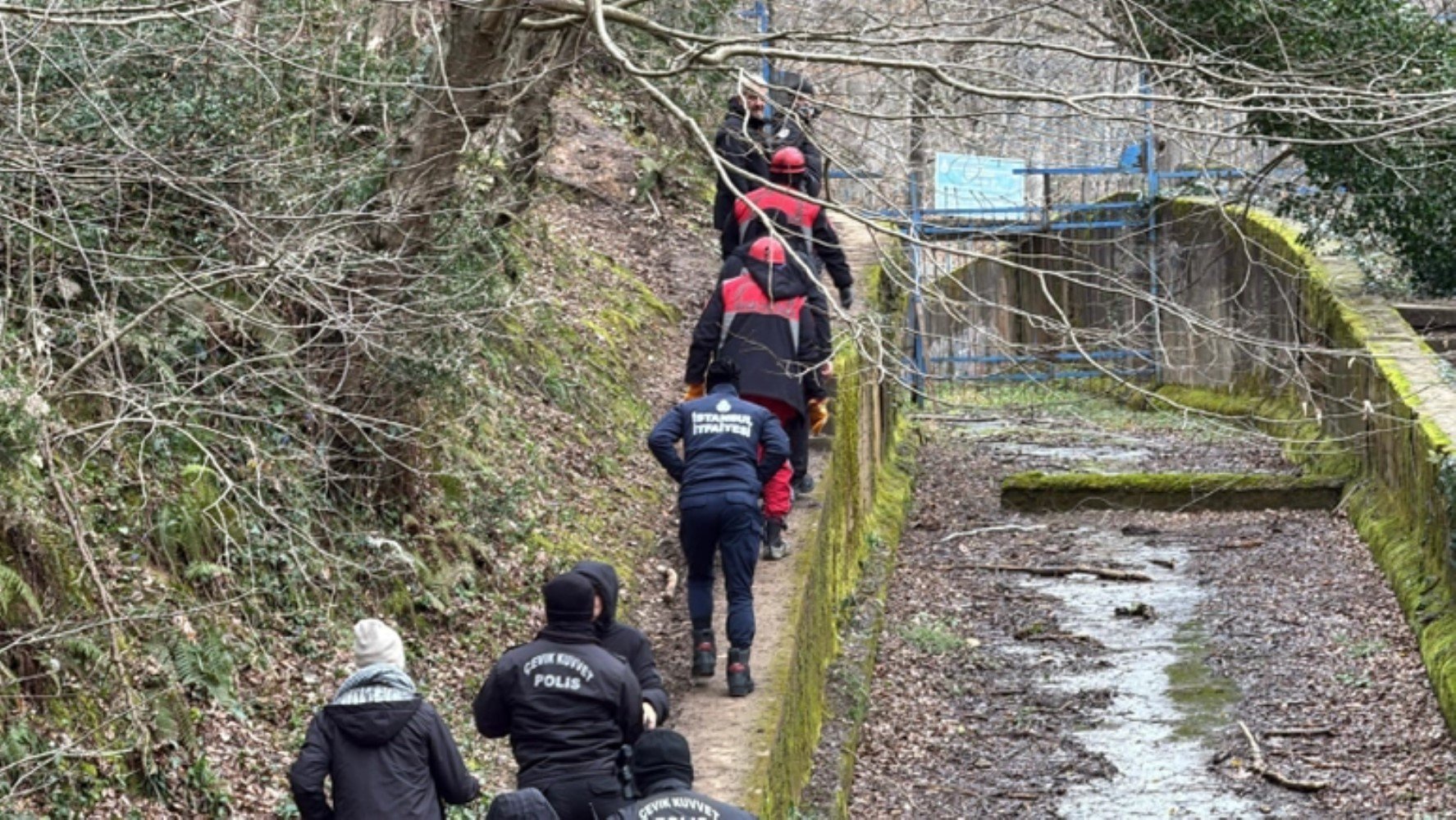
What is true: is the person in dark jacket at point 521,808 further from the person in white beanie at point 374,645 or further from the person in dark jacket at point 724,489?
the person in dark jacket at point 724,489

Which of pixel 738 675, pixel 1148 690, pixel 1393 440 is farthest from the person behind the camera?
pixel 1393 440

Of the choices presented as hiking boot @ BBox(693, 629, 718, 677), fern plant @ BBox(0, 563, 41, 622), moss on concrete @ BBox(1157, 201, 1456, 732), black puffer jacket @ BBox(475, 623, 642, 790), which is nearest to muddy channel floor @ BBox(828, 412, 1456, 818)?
moss on concrete @ BBox(1157, 201, 1456, 732)

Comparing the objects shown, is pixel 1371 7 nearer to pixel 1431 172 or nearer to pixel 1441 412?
pixel 1431 172

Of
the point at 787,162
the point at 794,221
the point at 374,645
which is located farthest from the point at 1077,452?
the point at 374,645

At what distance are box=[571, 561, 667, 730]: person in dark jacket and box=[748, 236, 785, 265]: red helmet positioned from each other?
414cm

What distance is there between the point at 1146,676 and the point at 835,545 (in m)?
2.49

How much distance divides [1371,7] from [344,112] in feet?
34.4

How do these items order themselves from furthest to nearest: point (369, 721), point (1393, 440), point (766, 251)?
point (1393, 440) → point (766, 251) → point (369, 721)

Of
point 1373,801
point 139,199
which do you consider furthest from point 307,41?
point 1373,801

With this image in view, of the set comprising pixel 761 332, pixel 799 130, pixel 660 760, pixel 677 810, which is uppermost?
pixel 799 130

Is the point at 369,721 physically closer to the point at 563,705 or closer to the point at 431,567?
the point at 563,705

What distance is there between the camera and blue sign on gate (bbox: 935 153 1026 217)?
24156mm

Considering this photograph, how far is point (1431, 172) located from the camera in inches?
730

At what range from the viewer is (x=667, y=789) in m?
6.01
